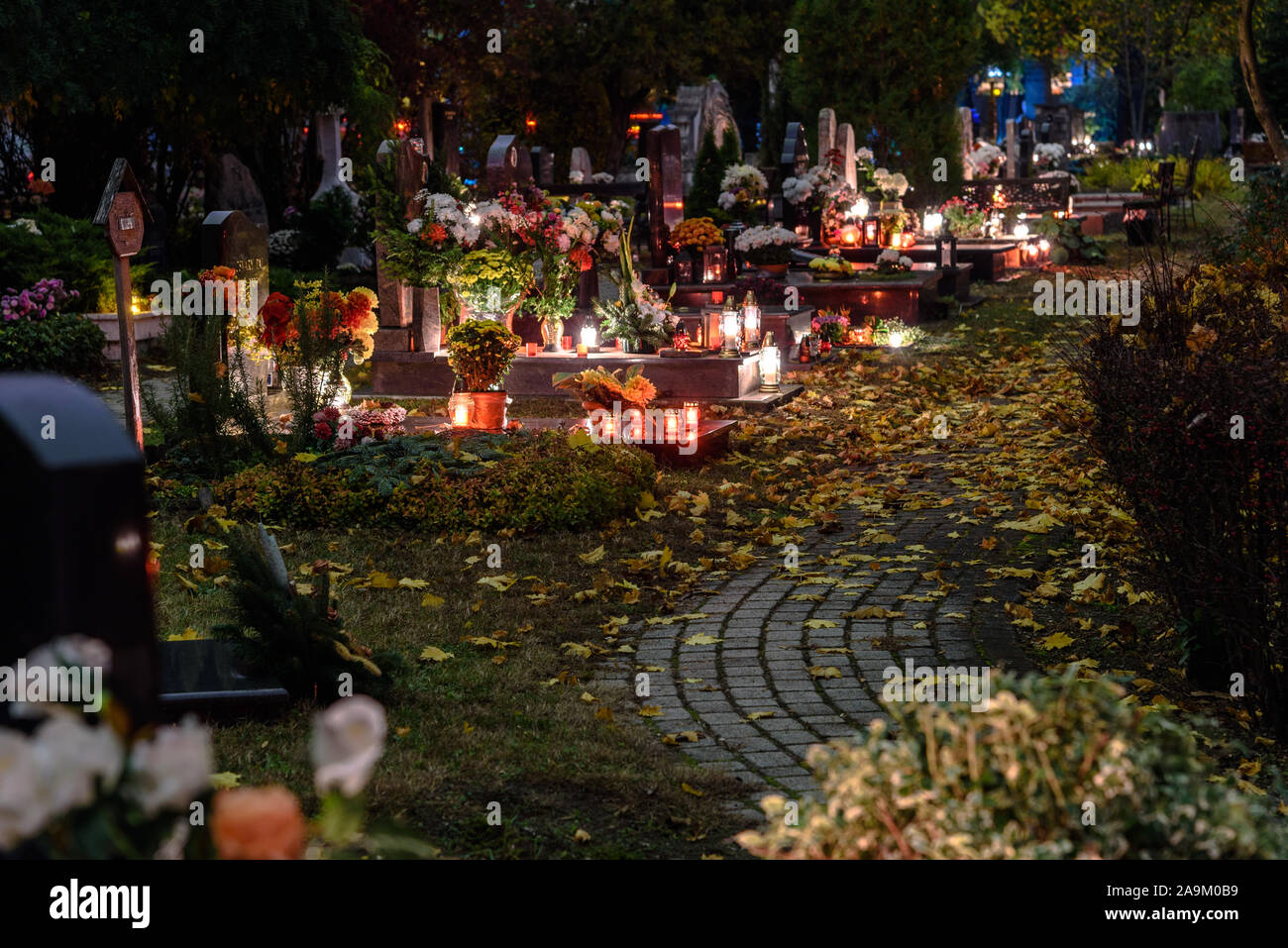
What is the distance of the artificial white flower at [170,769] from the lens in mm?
2207

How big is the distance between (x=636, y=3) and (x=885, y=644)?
37.7m

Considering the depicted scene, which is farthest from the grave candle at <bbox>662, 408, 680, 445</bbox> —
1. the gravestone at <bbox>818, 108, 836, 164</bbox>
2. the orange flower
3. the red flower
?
the gravestone at <bbox>818, 108, 836, 164</bbox>

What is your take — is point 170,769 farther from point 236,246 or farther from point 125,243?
point 236,246

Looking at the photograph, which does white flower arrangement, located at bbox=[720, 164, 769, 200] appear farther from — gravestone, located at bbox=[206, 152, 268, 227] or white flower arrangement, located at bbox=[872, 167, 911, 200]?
gravestone, located at bbox=[206, 152, 268, 227]

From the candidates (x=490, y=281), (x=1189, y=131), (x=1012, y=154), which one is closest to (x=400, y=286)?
(x=490, y=281)

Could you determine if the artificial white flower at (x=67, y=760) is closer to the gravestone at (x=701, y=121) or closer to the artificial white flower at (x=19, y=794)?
the artificial white flower at (x=19, y=794)

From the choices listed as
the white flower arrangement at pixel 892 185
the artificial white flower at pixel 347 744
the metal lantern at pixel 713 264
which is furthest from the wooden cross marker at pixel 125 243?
the white flower arrangement at pixel 892 185

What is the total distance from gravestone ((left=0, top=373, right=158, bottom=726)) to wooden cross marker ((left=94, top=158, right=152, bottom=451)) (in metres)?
7.47

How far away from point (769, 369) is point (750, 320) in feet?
1.79

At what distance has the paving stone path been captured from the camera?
6.45 meters

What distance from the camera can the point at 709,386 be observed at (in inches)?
587

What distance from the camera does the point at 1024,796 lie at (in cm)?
309

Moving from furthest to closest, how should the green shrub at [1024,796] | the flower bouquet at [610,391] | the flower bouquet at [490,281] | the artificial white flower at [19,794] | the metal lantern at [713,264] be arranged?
the metal lantern at [713,264] < the flower bouquet at [490,281] < the flower bouquet at [610,391] < the green shrub at [1024,796] < the artificial white flower at [19,794]

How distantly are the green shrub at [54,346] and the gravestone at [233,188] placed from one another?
988 cm
